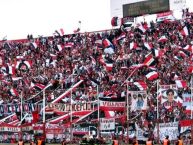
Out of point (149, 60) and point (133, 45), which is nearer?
point (149, 60)

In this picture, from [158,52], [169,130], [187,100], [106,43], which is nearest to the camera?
[169,130]

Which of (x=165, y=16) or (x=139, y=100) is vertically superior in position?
(x=165, y=16)

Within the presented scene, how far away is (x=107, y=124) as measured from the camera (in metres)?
43.0

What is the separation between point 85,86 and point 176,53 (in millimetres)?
8342

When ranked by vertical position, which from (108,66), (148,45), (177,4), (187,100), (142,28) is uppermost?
(177,4)

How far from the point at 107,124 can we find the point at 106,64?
13.3 metres

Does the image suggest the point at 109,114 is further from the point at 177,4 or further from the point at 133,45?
the point at 177,4

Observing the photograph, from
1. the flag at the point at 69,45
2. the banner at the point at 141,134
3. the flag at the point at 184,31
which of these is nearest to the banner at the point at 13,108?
the banner at the point at 141,134

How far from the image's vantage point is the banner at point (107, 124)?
42938 mm

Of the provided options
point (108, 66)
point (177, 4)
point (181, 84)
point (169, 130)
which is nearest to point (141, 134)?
point (169, 130)

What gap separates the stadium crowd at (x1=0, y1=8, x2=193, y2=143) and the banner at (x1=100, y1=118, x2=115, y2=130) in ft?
6.27

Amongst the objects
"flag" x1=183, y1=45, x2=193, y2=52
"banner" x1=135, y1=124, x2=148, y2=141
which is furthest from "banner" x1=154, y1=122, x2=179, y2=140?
"flag" x1=183, y1=45, x2=193, y2=52

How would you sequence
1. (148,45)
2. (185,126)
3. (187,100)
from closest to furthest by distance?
(185,126) < (187,100) < (148,45)

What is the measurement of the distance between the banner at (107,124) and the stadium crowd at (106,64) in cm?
191
